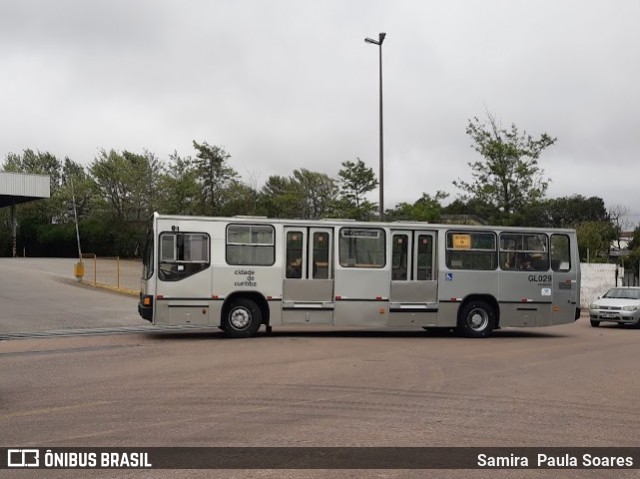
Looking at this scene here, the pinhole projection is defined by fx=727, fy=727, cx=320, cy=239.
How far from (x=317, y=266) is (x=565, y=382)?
7.96 m

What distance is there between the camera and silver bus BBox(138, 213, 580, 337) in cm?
1720

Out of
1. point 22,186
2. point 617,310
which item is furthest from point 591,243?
point 22,186

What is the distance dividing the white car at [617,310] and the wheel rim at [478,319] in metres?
8.35

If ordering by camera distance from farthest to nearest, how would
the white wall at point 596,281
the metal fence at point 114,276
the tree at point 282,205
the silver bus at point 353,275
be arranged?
the tree at point 282,205, the white wall at point 596,281, the metal fence at point 114,276, the silver bus at point 353,275

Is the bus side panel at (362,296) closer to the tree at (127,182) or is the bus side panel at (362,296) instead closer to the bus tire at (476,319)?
the bus tire at (476,319)

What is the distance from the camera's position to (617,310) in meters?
25.1

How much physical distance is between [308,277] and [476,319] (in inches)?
184

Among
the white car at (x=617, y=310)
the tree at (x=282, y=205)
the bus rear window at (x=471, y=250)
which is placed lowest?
the white car at (x=617, y=310)

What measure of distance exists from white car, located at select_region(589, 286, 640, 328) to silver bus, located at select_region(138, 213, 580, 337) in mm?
6495

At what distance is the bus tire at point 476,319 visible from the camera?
1884 centimetres

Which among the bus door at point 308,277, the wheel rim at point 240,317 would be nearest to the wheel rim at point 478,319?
the bus door at point 308,277

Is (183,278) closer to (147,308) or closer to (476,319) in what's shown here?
(147,308)

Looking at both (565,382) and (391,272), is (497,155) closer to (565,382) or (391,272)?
(391,272)

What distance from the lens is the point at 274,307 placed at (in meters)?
17.6
